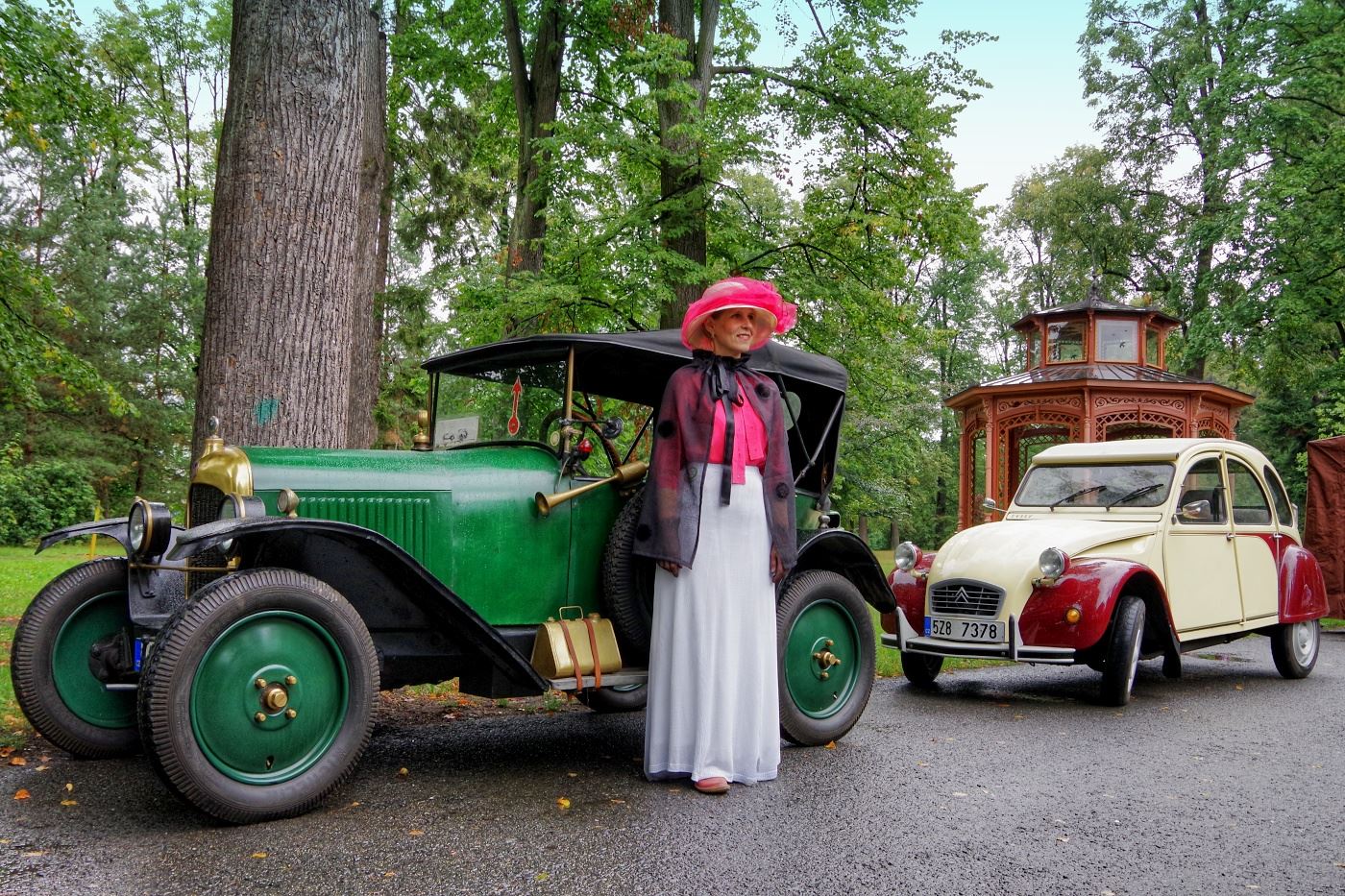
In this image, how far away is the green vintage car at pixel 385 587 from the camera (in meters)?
3.50

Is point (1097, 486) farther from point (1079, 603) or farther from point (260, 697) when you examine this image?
point (260, 697)

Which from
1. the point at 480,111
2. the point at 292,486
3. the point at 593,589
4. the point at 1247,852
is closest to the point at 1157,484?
the point at 1247,852

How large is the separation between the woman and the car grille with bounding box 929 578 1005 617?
276 centimetres

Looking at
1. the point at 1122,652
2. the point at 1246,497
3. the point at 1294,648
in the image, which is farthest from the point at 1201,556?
the point at 1294,648

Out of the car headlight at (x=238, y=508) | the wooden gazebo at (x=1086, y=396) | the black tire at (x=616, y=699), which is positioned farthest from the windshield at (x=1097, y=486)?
the wooden gazebo at (x=1086, y=396)

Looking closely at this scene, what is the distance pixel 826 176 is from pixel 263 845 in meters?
13.5

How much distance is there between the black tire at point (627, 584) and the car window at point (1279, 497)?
6405 mm

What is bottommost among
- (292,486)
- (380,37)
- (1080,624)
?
(1080,624)

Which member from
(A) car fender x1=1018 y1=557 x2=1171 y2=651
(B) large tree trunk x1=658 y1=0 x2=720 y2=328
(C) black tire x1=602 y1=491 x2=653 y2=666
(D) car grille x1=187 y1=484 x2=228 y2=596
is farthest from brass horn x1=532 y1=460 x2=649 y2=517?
(B) large tree trunk x1=658 y1=0 x2=720 y2=328

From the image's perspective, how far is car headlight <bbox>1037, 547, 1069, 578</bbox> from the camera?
670cm

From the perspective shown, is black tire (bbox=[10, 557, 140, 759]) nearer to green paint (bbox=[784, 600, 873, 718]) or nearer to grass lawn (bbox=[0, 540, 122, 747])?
grass lawn (bbox=[0, 540, 122, 747])

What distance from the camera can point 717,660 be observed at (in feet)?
14.2

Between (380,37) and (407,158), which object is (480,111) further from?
(380,37)

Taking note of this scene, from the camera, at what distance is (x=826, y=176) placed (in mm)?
15141
